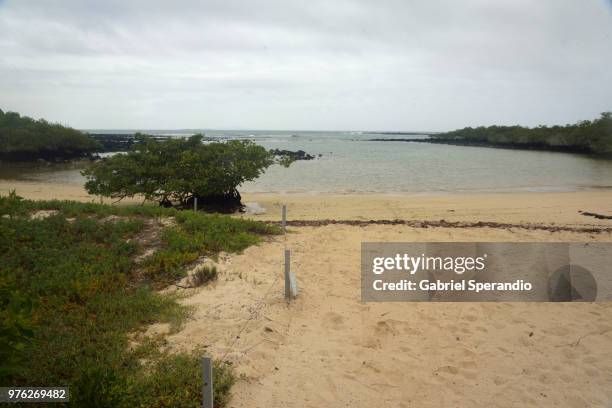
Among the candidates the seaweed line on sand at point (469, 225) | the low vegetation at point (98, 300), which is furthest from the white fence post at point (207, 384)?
the seaweed line on sand at point (469, 225)

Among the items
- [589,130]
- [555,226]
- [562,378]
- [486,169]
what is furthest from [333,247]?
[589,130]

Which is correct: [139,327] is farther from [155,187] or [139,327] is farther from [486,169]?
[486,169]

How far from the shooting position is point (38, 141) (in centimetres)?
3609

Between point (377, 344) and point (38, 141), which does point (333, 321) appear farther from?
point (38, 141)

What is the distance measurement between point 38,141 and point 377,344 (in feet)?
129

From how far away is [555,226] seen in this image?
12172mm

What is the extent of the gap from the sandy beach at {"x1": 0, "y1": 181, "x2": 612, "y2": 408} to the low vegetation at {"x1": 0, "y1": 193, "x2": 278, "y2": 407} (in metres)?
0.45

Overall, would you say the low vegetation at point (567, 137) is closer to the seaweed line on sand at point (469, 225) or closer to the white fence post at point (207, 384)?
the seaweed line on sand at point (469, 225)

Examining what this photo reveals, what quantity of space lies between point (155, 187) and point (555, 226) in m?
13.2

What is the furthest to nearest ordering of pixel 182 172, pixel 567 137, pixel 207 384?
pixel 567 137 → pixel 182 172 → pixel 207 384

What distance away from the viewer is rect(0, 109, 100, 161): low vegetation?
114 feet

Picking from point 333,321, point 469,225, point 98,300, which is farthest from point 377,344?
point 469,225

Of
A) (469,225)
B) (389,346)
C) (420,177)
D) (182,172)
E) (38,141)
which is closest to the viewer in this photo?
(389,346)

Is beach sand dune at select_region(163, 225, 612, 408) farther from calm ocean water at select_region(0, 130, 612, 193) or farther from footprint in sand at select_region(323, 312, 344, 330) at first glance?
calm ocean water at select_region(0, 130, 612, 193)
